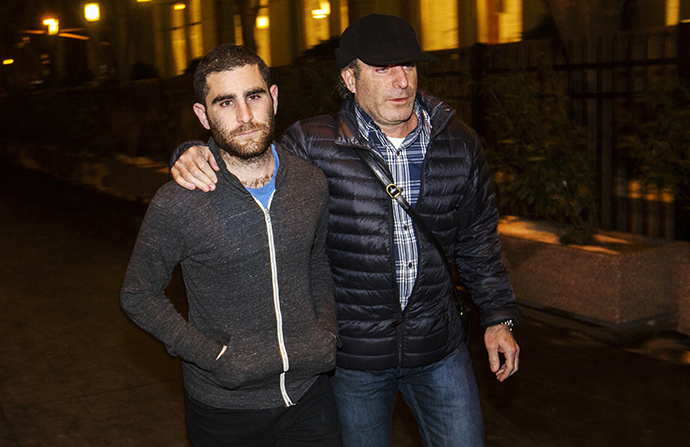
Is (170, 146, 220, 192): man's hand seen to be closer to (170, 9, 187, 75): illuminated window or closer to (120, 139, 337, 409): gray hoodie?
(120, 139, 337, 409): gray hoodie

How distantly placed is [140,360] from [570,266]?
3369mm

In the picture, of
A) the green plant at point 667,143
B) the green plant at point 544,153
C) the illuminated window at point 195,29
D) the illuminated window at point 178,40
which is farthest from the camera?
the illuminated window at point 178,40

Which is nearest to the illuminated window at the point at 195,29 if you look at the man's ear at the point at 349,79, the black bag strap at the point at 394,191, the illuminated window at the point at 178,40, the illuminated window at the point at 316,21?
the illuminated window at the point at 178,40

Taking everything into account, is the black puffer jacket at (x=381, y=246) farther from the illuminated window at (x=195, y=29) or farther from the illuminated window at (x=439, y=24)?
the illuminated window at (x=195, y=29)

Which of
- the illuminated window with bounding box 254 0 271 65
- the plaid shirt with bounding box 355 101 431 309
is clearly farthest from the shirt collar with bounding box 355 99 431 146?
the illuminated window with bounding box 254 0 271 65

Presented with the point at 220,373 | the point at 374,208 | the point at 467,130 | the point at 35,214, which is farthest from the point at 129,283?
the point at 35,214

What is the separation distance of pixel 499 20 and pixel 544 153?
11210 mm

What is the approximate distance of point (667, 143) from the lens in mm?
6398

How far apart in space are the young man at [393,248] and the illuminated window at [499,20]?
14642 mm

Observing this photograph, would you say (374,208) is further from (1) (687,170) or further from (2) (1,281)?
(2) (1,281)

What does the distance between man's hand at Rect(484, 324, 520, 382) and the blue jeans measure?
0.37ft

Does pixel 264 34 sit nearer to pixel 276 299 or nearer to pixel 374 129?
pixel 374 129

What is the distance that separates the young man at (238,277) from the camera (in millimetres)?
2707

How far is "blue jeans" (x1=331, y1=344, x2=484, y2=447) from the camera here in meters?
3.24
